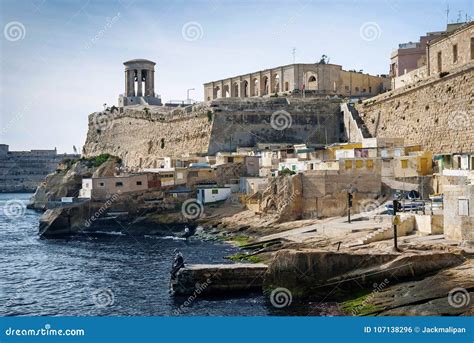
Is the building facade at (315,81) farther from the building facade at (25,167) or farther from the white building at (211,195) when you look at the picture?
the building facade at (25,167)

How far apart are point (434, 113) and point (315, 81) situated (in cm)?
1798

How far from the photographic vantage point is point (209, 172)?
3722 cm

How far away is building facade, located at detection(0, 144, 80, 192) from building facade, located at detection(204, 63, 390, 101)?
4647 cm

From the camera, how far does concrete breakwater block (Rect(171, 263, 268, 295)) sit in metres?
18.9

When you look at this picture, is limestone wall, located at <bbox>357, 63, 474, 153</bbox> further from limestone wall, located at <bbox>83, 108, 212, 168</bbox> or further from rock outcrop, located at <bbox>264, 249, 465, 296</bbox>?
limestone wall, located at <bbox>83, 108, 212, 168</bbox>

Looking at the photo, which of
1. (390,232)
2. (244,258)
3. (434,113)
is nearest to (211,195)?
(434,113)

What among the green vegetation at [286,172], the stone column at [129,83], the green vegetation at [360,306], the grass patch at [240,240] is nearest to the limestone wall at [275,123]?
the green vegetation at [286,172]

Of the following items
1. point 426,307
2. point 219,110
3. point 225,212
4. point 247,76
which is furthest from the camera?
point 247,76

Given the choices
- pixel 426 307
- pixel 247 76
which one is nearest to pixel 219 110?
pixel 247 76

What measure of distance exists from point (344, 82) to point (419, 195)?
2278cm

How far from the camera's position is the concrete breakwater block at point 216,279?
1891 cm

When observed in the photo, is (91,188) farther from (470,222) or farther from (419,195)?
(470,222)

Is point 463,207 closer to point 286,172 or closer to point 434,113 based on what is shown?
point 434,113

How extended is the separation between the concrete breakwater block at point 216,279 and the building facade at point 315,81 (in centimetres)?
2953
